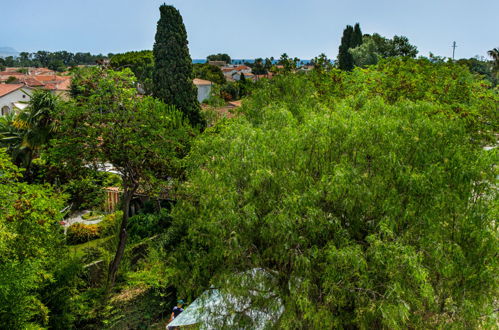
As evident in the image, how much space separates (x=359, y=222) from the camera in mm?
6871

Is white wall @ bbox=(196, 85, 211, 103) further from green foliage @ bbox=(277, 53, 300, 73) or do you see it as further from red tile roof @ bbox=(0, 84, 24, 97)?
green foliage @ bbox=(277, 53, 300, 73)

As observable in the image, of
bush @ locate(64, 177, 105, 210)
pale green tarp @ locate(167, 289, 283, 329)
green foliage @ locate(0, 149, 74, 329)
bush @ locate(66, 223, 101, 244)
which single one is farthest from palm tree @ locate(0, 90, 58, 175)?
pale green tarp @ locate(167, 289, 283, 329)

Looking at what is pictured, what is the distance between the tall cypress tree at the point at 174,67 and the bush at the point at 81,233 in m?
8.64

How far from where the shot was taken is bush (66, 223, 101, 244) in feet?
56.3

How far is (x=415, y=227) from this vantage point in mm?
6555

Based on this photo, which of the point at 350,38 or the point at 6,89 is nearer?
the point at 6,89

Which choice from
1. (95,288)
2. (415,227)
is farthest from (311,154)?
(95,288)

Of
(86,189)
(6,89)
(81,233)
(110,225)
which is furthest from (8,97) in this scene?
(86,189)

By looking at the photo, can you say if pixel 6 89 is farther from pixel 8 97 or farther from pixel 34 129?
pixel 34 129

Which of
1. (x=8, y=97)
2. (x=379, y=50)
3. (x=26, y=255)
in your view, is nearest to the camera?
(x=26, y=255)

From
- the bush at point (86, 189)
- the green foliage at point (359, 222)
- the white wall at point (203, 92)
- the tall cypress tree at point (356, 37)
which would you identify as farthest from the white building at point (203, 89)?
the green foliage at point (359, 222)

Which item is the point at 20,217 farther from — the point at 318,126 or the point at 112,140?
the point at 318,126

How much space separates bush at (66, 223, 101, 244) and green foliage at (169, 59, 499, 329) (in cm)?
1089

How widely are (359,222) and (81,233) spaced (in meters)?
14.1
